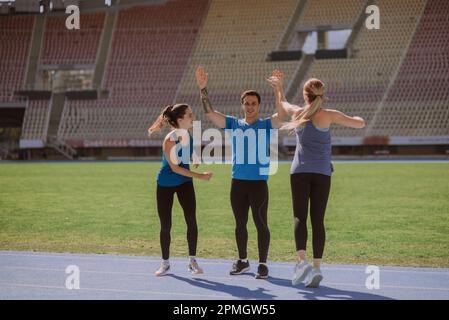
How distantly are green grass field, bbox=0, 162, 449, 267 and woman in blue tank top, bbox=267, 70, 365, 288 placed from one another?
1.91m

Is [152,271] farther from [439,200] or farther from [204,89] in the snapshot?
[439,200]

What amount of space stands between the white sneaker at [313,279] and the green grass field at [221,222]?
190 cm

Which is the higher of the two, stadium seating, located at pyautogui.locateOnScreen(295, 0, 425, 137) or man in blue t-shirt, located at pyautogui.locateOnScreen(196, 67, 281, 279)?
stadium seating, located at pyautogui.locateOnScreen(295, 0, 425, 137)

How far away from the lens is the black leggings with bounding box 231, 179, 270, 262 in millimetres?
6563

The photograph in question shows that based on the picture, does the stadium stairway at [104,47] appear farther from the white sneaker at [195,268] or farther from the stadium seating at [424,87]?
the white sneaker at [195,268]

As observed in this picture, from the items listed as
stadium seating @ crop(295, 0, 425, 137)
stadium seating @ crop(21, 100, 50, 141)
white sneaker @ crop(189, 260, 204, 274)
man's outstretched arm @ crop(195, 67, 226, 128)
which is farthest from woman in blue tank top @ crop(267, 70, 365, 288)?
stadium seating @ crop(21, 100, 50, 141)

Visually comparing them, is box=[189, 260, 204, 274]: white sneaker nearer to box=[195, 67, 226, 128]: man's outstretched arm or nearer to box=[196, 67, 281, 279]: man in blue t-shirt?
box=[196, 67, 281, 279]: man in blue t-shirt

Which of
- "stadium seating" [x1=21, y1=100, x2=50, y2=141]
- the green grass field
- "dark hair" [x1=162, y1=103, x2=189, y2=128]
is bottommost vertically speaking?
the green grass field

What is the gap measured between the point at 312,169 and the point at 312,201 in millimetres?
352

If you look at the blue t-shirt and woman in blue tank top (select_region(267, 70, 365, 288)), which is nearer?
woman in blue tank top (select_region(267, 70, 365, 288))

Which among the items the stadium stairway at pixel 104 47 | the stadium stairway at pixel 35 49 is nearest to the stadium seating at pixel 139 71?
the stadium stairway at pixel 104 47

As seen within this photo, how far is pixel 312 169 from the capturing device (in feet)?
19.7

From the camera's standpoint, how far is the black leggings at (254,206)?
656cm
